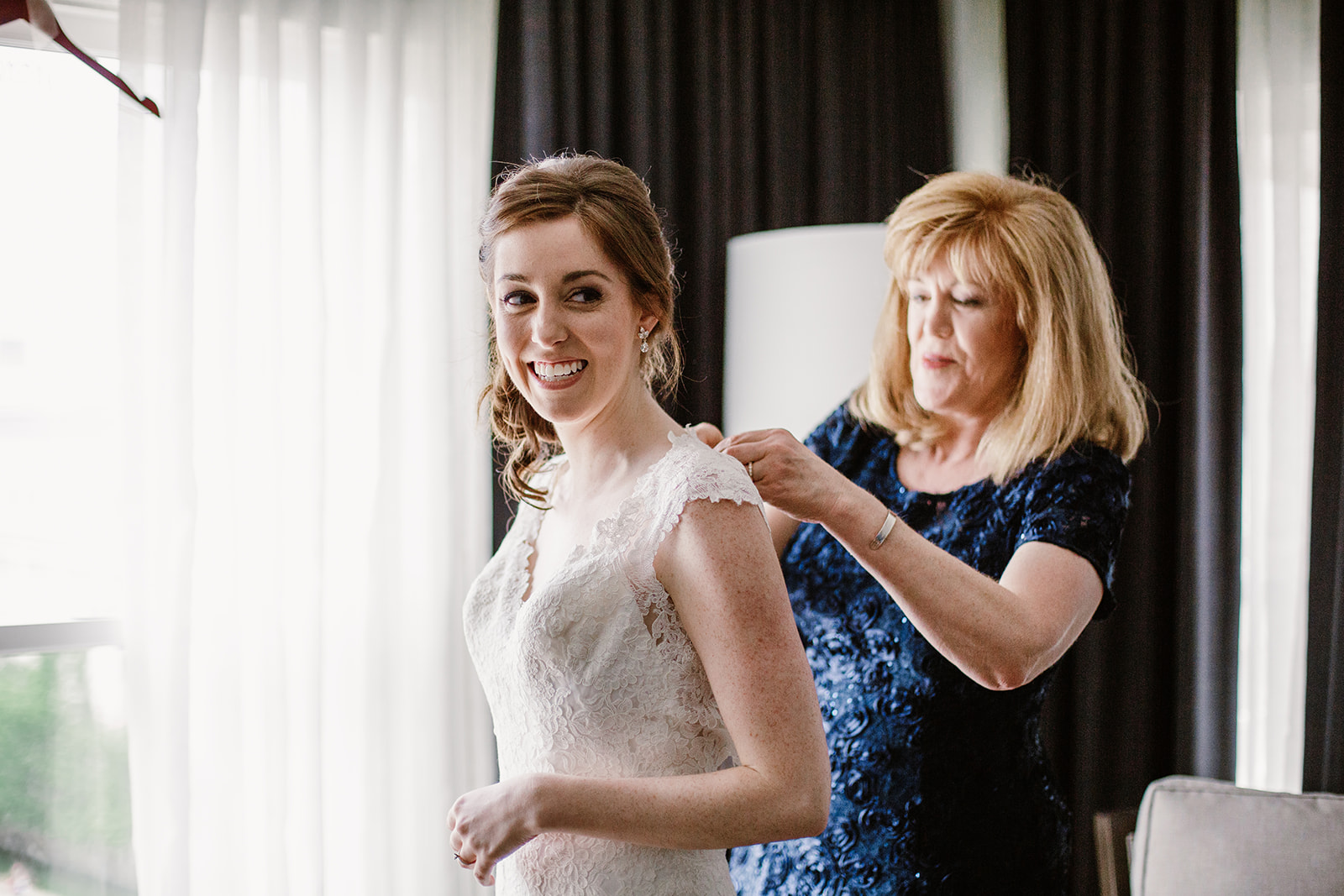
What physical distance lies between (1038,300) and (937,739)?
64 centimetres

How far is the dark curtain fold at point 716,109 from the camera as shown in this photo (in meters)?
2.34

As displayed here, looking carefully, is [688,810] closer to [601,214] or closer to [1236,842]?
[601,214]

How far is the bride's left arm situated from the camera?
96 centimetres

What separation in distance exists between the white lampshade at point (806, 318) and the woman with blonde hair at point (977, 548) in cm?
39

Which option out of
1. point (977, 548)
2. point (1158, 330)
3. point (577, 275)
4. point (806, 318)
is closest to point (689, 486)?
point (577, 275)

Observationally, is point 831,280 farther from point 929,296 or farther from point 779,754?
point 779,754

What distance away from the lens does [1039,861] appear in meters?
1.52

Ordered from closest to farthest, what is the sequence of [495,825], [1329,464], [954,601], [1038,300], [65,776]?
[495,825] < [954,601] < [1038,300] < [65,776] < [1329,464]

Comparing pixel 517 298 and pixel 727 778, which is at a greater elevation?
pixel 517 298

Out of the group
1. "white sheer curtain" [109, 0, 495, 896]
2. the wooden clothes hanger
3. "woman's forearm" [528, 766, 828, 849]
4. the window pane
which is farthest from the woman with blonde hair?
the window pane

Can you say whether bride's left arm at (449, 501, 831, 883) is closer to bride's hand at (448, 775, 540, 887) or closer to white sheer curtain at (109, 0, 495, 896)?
bride's hand at (448, 775, 540, 887)

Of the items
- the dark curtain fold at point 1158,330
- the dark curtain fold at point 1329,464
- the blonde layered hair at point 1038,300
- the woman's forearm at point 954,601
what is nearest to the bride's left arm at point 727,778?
the woman's forearm at point 954,601

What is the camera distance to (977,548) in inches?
58.3

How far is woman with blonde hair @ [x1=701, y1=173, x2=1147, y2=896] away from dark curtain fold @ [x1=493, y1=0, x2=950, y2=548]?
93 centimetres
